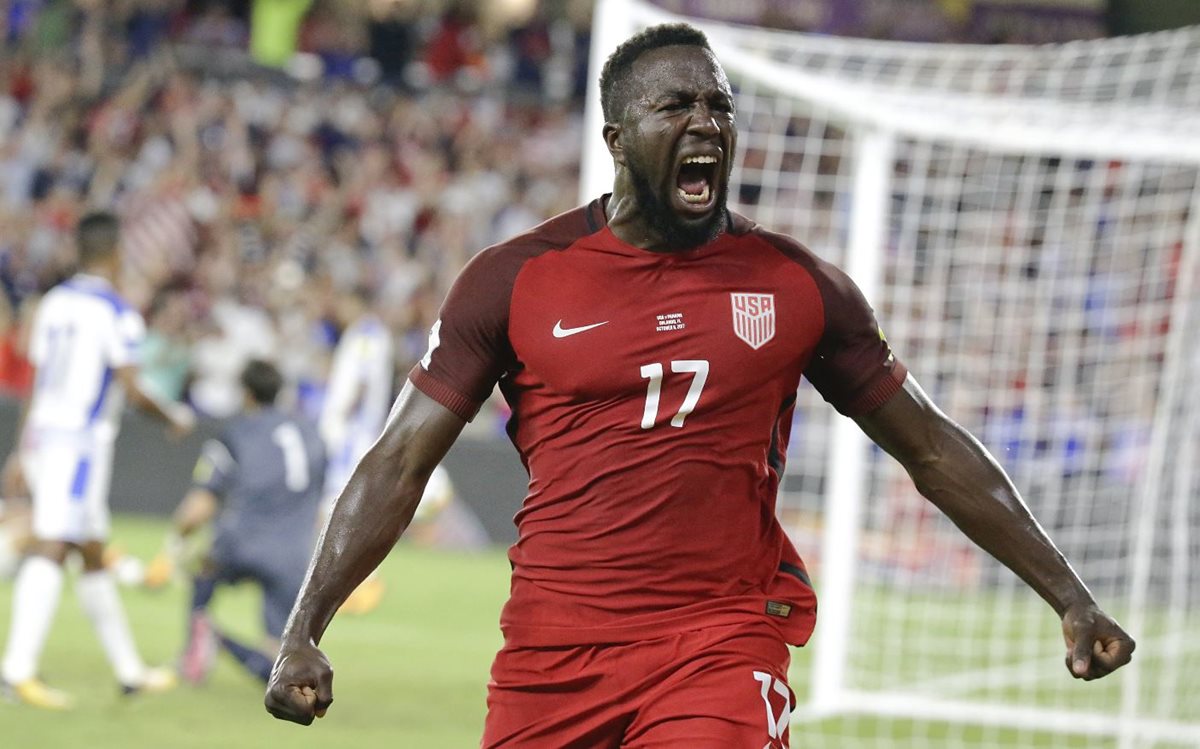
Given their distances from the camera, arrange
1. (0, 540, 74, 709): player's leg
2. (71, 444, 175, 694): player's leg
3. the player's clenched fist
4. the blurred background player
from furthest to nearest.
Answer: the blurred background player, (71, 444, 175, 694): player's leg, (0, 540, 74, 709): player's leg, the player's clenched fist

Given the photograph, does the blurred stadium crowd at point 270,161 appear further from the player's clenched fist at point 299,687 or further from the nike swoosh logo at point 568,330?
the player's clenched fist at point 299,687

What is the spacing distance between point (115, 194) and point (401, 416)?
1624cm

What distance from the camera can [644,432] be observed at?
141 inches

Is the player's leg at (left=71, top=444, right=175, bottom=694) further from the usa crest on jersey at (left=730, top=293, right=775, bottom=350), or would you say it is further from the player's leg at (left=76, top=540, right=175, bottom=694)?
the usa crest on jersey at (left=730, top=293, right=775, bottom=350)

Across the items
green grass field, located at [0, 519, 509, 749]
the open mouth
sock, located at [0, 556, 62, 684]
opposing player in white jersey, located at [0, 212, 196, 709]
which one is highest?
the open mouth

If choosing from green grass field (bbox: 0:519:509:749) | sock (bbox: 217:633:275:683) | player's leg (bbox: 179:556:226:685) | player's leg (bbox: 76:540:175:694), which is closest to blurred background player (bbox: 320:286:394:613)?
green grass field (bbox: 0:519:509:749)

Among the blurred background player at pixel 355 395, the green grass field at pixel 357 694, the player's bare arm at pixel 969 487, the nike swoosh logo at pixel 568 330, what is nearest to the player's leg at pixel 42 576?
the green grass field at pixel 357 694

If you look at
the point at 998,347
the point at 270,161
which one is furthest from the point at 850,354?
the point at 270,161

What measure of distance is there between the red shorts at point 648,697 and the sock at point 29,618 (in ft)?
17.2

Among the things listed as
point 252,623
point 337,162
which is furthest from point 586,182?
point 337,162

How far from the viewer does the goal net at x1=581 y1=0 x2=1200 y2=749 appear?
344 inches

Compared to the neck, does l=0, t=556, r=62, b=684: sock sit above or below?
below

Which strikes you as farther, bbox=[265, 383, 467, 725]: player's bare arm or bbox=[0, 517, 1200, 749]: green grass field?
bbox=[0, 517, 1200, 749]: green grass field

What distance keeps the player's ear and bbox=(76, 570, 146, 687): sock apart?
549 cm
